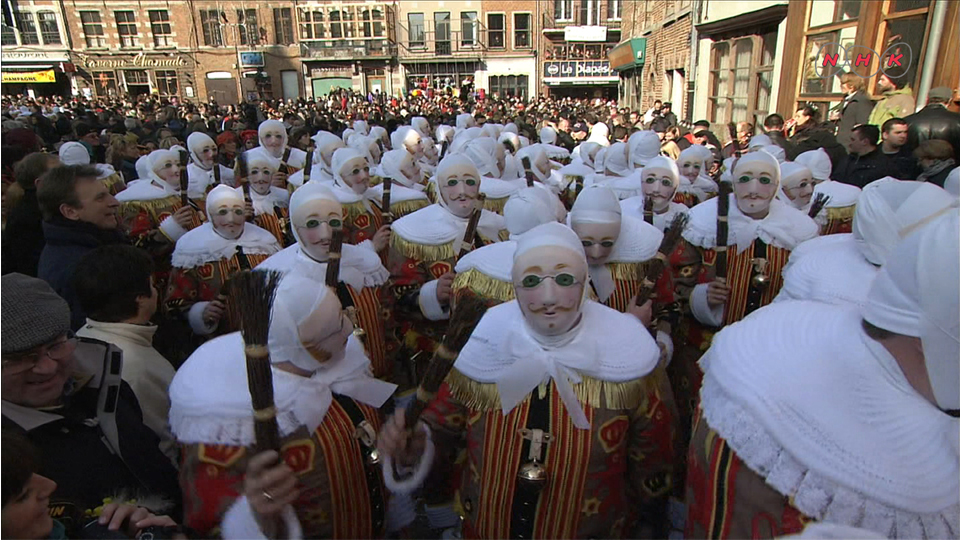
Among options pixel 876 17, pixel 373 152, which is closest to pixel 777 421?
pixel 373 152

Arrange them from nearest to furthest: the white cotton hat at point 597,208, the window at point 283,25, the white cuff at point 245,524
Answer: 1. the white cuff at point 245,524
2. the white cotton hat at point 597,208
3. the window at point 283,25

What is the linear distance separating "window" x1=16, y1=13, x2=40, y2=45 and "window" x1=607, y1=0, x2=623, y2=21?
40631mm

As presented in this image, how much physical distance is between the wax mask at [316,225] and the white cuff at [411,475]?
167cm

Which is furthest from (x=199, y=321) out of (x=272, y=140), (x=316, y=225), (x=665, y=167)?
(x=272, y=140)

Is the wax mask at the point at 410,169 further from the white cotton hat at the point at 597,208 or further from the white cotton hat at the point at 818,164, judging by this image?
the white cotton hat at the point at 818,164

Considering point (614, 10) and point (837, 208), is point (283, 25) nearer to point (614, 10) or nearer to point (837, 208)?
point (614, 10)

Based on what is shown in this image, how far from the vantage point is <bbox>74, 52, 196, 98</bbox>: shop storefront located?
3916 centimetres

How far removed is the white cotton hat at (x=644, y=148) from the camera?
271 inches

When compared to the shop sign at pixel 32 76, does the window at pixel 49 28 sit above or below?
Answer: above

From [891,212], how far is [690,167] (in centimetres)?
398

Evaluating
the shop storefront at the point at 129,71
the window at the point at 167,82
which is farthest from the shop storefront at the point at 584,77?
the window at the point at 167,82

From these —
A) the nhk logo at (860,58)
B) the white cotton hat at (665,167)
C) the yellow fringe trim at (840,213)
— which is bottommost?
the yellow fringe trim at (840,213)

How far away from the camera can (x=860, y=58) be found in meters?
10.1

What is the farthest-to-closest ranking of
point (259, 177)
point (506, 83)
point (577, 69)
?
point (506, 83)
point (577, 69)
point (259, 177)
